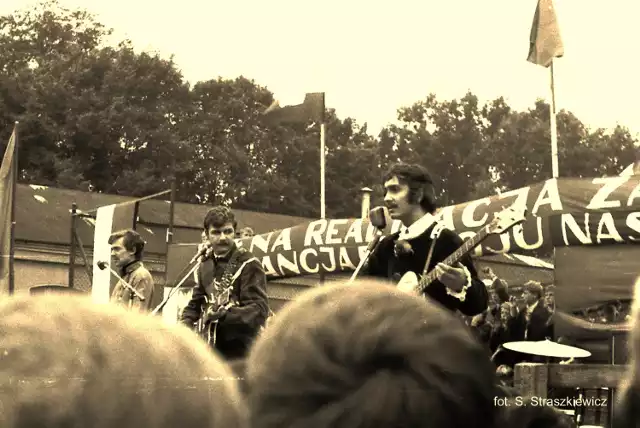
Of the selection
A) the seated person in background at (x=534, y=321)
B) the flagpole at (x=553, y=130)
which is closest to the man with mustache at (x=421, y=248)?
the flagpole at (x=553, y=130)

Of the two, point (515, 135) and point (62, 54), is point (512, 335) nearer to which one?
point (62, 54)

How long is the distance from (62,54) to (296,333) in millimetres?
54541

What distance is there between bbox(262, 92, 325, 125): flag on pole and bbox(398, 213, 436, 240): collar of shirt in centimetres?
1531

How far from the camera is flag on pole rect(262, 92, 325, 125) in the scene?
21.0 metres

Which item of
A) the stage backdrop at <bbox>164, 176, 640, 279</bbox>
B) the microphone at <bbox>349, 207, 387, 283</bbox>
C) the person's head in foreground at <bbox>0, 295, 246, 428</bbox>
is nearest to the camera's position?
the person's head in foreground at <bbox>0, 295, 246, 428</bbox>

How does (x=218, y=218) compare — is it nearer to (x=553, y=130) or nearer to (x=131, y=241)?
(x=131, y=241)

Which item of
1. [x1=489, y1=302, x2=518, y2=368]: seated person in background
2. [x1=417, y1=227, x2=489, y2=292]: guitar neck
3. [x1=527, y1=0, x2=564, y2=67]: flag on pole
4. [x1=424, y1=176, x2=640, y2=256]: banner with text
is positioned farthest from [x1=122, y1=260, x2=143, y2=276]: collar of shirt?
[x1=527, y1=0, x2=564, y2=67]: flag on pole

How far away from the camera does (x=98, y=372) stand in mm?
885

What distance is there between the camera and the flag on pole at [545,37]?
572 inches

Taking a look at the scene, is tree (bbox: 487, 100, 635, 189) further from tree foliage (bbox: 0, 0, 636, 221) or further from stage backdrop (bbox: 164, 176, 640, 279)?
stage backdrop (bbox: 164, 176, 640, 279)

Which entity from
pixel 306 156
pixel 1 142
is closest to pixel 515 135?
pixel 306 156

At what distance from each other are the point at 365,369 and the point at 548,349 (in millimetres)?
7829

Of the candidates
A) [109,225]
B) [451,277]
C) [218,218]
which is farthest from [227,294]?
[109,225]

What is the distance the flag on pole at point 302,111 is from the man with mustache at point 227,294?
13889mm
